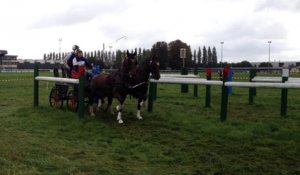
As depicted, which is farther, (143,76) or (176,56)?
(176,56)

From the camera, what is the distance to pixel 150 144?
754 centimetres

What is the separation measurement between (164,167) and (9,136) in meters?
3.71

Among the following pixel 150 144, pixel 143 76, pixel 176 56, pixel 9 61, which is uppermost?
pixel 176 56

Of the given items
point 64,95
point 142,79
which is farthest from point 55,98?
point 142,79

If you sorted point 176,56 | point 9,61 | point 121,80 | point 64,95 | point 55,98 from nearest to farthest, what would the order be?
point 121,80, point 64,95, point 55,98, point 176,56, point 9,61

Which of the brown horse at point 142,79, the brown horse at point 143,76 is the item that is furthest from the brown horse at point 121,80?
the brown horse at point 143,76

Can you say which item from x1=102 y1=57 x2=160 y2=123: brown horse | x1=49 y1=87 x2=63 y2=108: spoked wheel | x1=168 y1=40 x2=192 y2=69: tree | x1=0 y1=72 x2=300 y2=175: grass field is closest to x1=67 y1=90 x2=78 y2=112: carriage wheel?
x1=49 y1=87 x2=63 y2=108: spoked wheel

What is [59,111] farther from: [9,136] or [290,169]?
[290,169]

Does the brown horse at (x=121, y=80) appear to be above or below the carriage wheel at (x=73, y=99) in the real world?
above

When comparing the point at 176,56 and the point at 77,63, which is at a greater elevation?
the point at 176,56

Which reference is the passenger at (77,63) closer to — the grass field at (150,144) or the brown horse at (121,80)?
the grass field at (150,144)

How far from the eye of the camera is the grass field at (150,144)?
5.87 metres

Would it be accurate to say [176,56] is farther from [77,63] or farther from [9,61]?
[9,61]

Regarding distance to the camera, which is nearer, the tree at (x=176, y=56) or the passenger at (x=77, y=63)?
the passenger at (x=77, y=63)
